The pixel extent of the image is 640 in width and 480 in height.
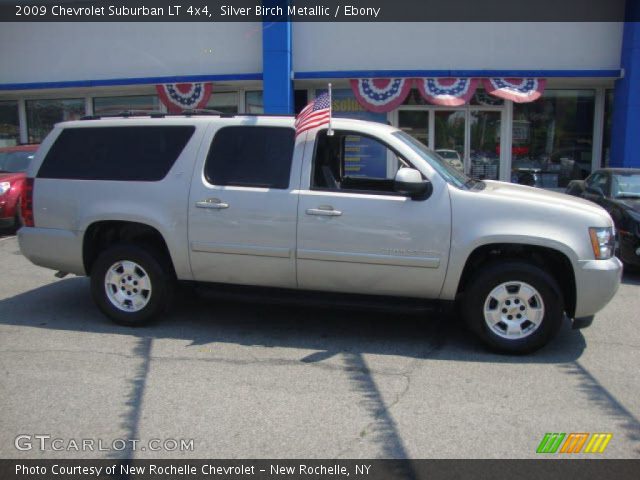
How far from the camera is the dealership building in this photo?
1359cm

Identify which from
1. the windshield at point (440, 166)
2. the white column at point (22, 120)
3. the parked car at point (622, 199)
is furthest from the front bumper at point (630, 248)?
the white column at point (22, 120)

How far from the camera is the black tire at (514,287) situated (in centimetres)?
484

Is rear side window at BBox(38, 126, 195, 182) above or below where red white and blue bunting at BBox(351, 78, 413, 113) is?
below

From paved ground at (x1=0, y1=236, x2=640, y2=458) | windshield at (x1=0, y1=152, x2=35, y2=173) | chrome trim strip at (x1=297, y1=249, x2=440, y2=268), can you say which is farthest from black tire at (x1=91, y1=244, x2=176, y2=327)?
windshield at (x1=0, y1=152, x2=35, y2=173)

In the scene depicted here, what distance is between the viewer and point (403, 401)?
161 inches

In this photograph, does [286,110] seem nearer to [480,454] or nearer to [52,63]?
[52,63]

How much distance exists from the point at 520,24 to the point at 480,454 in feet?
40.7

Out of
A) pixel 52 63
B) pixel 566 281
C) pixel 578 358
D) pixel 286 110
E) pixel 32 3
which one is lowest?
pixel 578 358

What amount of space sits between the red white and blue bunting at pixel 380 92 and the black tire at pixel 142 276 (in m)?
9.42

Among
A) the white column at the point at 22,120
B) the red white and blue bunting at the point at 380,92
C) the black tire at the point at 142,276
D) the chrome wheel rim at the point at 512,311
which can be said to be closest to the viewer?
the chrome wheel rim at the point at 512,311

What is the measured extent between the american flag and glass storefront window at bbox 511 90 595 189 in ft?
35.9

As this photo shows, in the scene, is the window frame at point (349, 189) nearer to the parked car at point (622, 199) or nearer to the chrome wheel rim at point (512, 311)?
the chrome wheel rim at point (512, 311)

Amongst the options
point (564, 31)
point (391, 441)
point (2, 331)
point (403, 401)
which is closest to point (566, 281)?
point (403, 401)

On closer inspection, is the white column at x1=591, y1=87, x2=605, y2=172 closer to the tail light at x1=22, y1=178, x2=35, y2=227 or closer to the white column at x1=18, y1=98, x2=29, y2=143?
the tail light at x1=22, y1=178, x2=35, y2=227
